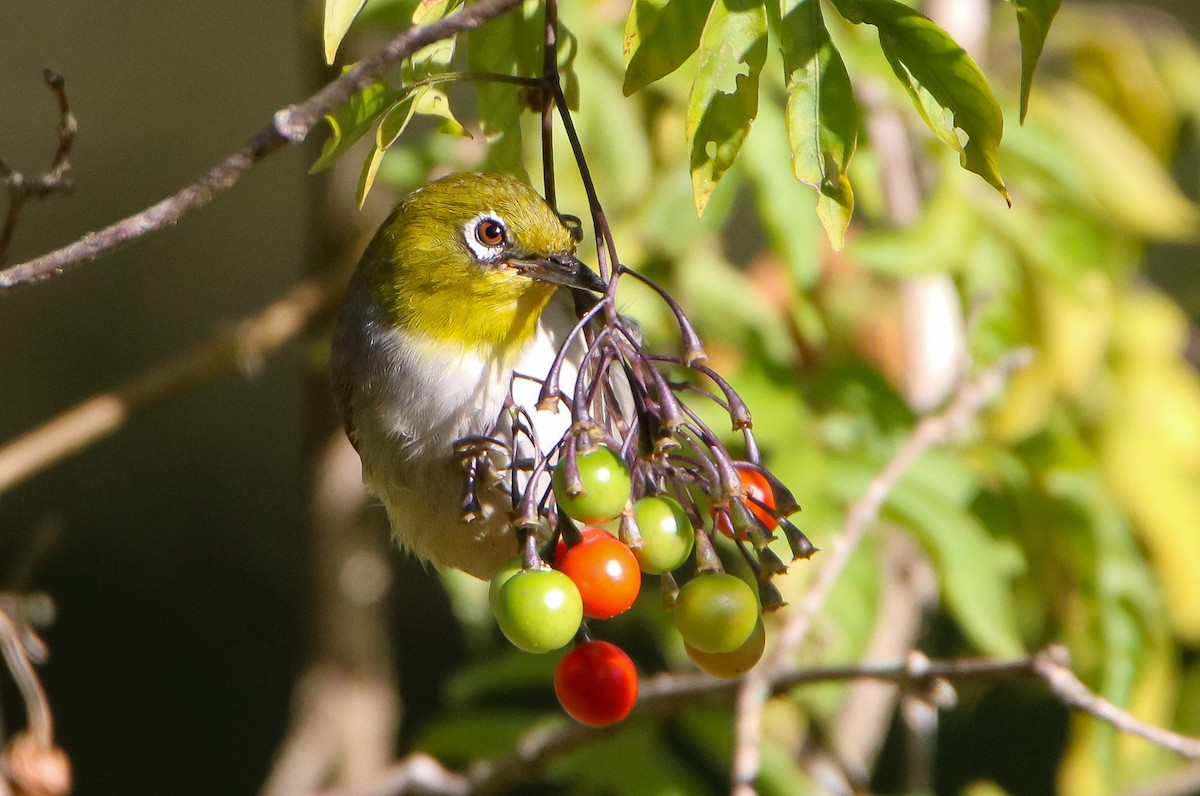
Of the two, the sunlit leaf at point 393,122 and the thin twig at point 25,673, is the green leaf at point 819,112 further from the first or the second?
the thin twig at point 25,673

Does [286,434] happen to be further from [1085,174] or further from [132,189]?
[1085,174]

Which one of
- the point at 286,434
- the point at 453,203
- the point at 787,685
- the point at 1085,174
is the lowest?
the point at 286,434

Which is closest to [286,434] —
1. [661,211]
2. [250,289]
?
[250,289]

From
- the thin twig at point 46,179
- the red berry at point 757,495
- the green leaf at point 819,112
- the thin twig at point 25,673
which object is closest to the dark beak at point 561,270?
the red berry at point 757,495

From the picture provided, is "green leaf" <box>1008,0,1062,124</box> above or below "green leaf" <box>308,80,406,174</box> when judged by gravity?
above

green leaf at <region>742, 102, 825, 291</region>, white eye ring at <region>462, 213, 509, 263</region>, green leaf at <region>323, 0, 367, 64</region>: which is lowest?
green leaf at <region>742, 102, 825, 291</region>

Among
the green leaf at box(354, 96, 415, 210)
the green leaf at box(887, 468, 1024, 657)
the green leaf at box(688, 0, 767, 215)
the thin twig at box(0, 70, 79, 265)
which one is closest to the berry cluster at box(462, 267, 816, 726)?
the green leaf at box(688, 0, 767, 215)

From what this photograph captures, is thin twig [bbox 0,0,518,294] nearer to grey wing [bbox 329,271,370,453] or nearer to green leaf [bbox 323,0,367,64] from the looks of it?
green leaf [bbox 323,0,367,64]
